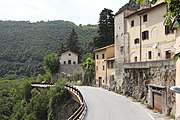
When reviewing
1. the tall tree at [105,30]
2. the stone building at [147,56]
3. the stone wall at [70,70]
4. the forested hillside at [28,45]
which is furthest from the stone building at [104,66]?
the forested hillside at [28,45]

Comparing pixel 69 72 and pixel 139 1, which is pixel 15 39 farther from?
pixel 139 1

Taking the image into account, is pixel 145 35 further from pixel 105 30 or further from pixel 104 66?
pixel 105 30

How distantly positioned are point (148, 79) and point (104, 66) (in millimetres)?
21108

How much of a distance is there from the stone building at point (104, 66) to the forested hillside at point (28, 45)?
41.4m

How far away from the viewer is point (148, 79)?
91.3 feet

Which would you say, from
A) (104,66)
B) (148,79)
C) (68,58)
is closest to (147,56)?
(148,79)

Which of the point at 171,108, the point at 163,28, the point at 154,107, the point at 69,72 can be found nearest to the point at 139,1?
the point at 171,108

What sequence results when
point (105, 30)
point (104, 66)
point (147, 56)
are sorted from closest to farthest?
point (147, 56) < point (104, 66) < point (105, 30)

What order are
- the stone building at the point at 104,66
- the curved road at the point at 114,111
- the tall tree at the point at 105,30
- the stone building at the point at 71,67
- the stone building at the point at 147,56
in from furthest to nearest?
the stone building at the point at 71,67
the tall tree at the point at 105,30
the stone building at the point at 104,66
the stone building at the point at 147,56
the curved road at the point at 114,111

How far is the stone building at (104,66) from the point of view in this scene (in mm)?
45438

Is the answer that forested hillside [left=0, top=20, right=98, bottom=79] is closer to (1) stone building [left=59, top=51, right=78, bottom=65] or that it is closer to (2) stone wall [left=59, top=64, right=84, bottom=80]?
(1) stone building [left=59, top=51, right=78, bottom=65]

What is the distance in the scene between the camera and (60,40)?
4884 inches

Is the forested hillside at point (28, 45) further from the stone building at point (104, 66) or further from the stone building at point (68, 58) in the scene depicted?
the stone building at point (104, 66)

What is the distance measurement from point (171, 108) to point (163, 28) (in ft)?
35.4
